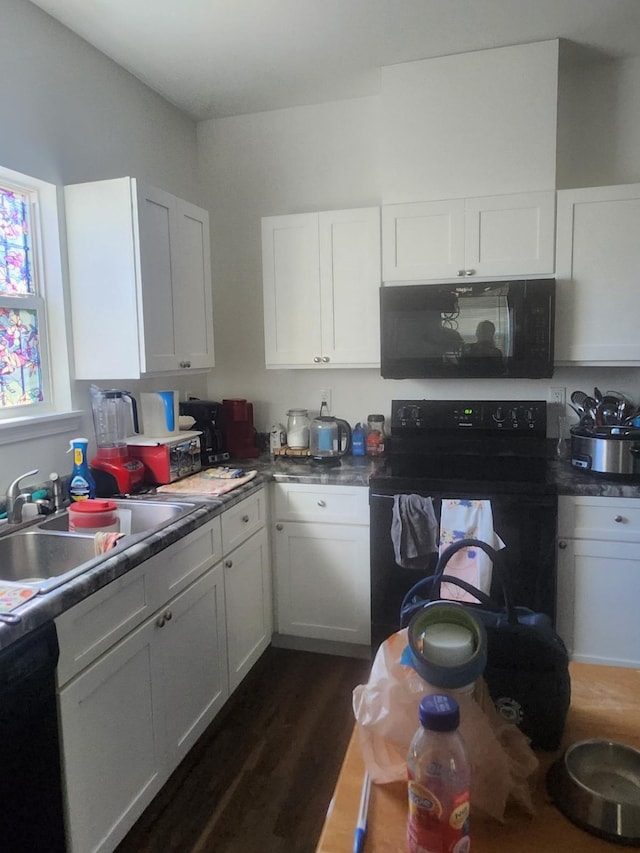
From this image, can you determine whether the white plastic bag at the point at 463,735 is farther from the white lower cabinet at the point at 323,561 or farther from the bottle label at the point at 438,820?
the white lower cabinet at the point at 323,561

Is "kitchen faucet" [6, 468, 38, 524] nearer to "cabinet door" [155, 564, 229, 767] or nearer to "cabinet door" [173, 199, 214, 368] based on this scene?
"cabinet door" [155, 564, 229, 767]

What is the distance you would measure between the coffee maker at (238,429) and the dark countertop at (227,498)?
7 centimetres

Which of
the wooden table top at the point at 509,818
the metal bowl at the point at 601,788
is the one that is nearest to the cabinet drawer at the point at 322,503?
the wooden table top at the point at 509,818

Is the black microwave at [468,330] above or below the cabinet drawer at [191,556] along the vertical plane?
above

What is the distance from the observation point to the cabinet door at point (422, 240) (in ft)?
8.75

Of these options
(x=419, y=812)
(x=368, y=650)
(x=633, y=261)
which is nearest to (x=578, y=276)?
(x=633, y=261)

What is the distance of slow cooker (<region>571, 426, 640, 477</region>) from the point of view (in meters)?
2.39

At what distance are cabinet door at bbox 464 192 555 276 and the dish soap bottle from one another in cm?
176

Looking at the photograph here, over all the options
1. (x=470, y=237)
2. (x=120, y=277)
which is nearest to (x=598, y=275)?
(x=470, y=237)

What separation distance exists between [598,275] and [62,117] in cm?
225

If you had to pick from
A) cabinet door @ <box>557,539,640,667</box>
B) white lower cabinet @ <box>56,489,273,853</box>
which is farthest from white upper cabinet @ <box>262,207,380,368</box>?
cabinet door @ <box>557,539,640,667</box>

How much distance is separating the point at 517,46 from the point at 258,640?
9.11 ft

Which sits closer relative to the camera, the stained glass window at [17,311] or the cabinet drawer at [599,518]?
the stained glass window at [17,311]

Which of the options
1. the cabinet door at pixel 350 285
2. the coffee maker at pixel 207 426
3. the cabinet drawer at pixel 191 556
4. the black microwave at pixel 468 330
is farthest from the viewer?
the coffee maker at pixel 207 426
